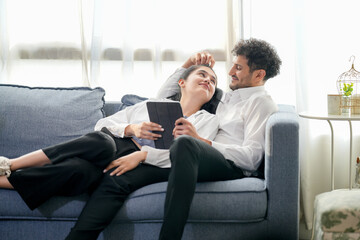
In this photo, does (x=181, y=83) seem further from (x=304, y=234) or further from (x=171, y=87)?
(x=304, y=234)

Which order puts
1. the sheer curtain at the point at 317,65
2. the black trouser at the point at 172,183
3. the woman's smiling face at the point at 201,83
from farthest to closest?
1. the sheer curtain at the point at 317,65
2. the woman's smiling face at the point at 201,83
3. the black trouser at the point at 172,183

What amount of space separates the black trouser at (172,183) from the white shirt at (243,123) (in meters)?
0.06

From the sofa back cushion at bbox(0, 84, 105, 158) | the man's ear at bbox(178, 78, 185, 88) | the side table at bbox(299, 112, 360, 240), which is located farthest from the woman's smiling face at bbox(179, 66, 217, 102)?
the side table at bbox(299, 112, 360, 240)

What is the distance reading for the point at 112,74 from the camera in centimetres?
292

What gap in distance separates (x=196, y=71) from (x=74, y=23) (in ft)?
3.20

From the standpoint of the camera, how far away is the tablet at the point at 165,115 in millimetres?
1937

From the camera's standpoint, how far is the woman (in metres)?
1.86

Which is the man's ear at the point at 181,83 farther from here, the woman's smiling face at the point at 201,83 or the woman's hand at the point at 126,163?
the woman's hand at the point at 126,163

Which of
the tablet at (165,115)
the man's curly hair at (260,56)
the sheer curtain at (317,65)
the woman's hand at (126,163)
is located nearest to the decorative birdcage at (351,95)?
the sheer curtain at (317,65)

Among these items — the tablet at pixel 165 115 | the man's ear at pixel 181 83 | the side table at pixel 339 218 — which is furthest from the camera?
the man's ear at pixel 181 83

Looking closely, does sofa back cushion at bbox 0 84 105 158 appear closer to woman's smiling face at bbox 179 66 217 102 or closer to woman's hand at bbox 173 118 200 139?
woman's smiling face at bbox 179 66 217 102

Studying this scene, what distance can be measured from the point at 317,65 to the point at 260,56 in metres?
0.57

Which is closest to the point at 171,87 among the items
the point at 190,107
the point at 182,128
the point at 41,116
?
the point at 190,107

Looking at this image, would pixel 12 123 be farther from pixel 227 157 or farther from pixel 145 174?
pixel 227 157
